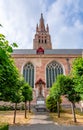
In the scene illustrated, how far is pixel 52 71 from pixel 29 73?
5247 millimetres

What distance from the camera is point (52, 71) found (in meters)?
41.8

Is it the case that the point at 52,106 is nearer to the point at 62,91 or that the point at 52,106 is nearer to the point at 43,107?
the point at 43,107

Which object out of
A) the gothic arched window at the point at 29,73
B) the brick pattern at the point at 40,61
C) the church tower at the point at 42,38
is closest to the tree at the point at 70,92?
the gothic arched window at the point at 29,73

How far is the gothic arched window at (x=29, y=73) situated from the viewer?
133ft

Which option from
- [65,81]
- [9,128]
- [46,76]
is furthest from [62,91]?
[46,76]

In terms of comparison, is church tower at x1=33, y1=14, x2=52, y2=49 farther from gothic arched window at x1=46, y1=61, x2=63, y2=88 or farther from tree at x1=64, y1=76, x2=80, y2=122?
tree at x1=64, y1=76, x2=80, y2=122

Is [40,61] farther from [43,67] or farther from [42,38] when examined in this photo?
[42,38]

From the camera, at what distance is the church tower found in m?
65.9

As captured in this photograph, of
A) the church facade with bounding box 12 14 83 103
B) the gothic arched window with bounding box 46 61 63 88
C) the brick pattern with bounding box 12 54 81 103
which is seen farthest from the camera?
the brick pattern with bounding box 12 54 81 103

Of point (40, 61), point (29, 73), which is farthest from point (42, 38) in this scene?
point (29, 73)

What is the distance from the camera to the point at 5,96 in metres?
13.4

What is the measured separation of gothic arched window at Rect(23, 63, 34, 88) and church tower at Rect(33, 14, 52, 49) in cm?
2286

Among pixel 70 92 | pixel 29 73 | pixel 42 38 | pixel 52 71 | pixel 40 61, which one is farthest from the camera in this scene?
pixel 42 38

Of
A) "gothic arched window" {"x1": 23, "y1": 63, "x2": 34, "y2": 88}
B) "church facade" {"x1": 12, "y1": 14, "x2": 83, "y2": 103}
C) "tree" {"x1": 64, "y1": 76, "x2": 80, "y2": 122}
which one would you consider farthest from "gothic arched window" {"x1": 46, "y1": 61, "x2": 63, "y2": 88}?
"tree" {"x1": 64, "y1": 76, "x2": 80, "y2": 122}
